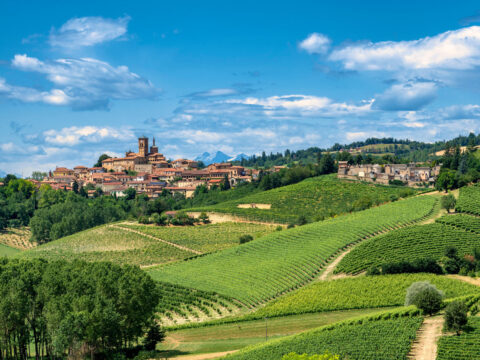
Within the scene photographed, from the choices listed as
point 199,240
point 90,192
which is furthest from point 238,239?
point 90,192

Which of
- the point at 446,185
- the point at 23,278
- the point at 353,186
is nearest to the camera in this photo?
the point at 23,278

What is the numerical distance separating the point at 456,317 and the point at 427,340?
76.6 inches

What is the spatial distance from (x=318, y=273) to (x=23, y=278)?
27.5 metres

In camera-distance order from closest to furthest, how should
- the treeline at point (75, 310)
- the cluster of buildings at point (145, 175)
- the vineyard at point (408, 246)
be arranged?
the treeline at point (75, 310) < the vineyard at point (408, 246) < the cluster of buildings at point (145, 175)

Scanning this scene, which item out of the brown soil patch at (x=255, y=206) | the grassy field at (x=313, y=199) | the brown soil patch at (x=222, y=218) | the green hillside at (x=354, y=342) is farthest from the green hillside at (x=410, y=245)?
the brown soil patch at (x=255, y=206)

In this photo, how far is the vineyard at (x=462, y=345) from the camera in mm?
27219

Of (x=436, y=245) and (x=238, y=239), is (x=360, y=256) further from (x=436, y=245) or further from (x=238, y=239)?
(x=238, y=239)

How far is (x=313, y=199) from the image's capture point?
335ft

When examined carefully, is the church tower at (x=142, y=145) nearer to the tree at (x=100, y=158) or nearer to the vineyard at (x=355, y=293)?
the tree at (x=100, y=158)

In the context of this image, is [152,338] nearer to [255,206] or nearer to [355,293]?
[355,293]

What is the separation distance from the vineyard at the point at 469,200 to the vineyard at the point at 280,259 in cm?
359

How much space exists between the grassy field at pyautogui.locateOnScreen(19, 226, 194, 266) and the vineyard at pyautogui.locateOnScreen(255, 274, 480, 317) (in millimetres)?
31941

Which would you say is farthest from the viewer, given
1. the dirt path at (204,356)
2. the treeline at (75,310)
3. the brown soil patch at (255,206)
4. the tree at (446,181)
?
the brown soil patch at (255,206)

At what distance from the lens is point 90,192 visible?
149750mm
